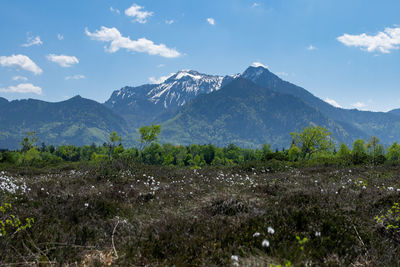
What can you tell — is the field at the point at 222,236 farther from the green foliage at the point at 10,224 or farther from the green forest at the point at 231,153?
the green forest at the point at 231,153

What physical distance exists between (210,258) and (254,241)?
867 mm

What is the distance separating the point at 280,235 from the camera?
454 cm

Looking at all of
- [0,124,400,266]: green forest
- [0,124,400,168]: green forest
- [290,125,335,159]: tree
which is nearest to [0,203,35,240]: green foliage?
[0,124,400,266]: green forest

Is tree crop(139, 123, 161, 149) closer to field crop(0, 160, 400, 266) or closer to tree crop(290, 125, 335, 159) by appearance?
tree crop(290, 125, 335, 159)

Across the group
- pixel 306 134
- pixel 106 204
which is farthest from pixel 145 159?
pixel 106 204

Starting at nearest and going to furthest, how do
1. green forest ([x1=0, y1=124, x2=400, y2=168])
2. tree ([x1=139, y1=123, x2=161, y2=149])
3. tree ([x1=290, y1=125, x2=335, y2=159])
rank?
1. green forest ([x1=0, y1=124, x2=400, y2=168])
2. tree ([x1=139, y1=123, x2=161, y2=149])
3. tree ([x1=290, y1=125, x2=335, y2=159])

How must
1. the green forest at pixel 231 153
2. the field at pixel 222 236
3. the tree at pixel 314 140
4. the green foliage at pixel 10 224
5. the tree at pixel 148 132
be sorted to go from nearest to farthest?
1. the field at pixel 222 236
2. the green foliage at pixel 10 224
3. the green forest at pixel 231 153
4. the tree at pixel 148 132
5. the tree at pixel 314 140

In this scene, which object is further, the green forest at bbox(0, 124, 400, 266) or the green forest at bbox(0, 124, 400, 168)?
the green forest at bbox(0, 124, 400, 168)

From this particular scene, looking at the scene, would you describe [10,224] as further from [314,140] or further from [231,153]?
[231,153]

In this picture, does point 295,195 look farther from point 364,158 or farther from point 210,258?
point 364,158

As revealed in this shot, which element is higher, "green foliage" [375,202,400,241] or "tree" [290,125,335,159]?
"tree" [290,125,335,159]

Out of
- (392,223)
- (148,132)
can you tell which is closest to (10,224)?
(392,223)

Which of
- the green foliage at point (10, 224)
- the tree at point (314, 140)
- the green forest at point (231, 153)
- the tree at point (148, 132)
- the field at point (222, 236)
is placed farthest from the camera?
the tree at point (314, 140)

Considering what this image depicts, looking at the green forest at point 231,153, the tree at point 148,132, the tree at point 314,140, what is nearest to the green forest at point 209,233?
the green forest at point 231,153
